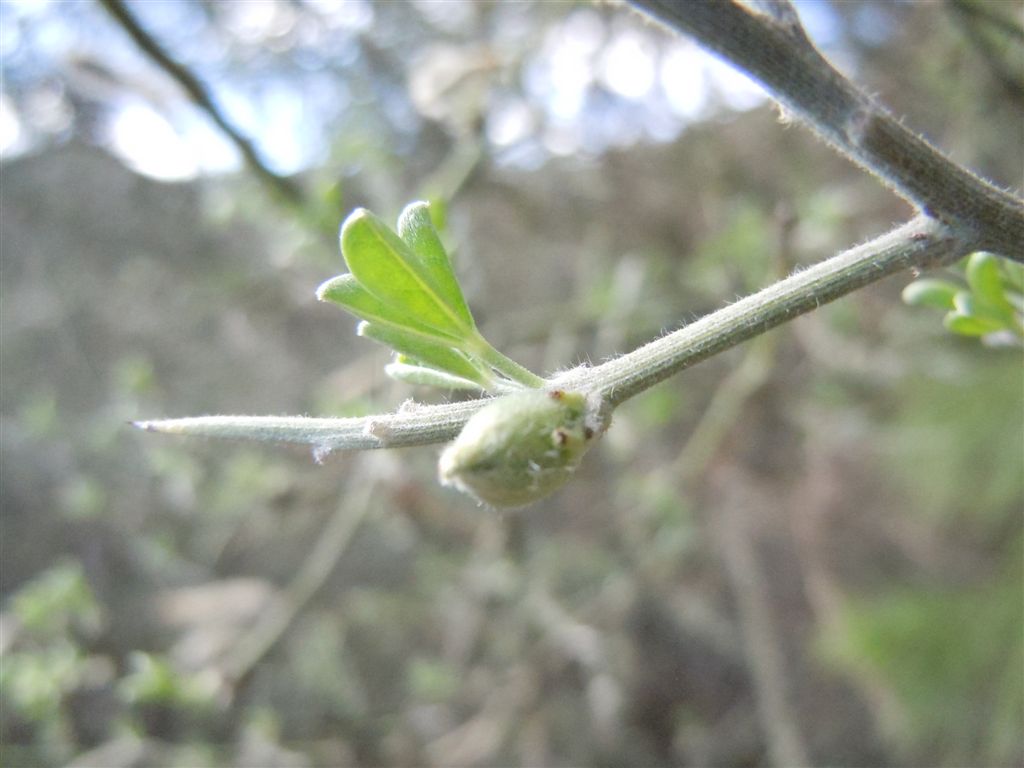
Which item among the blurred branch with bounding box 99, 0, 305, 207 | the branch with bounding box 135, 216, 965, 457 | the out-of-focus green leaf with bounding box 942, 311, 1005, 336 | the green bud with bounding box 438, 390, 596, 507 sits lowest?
the green bud with bounding box 438, 390, 596, 507

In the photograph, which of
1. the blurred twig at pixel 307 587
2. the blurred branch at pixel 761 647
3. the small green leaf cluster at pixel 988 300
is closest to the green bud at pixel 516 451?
the small green leaf cluster at pixel 988 300

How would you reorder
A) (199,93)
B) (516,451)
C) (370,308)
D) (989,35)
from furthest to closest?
(989,35) → (199,93) → (370,308) → (516,451)

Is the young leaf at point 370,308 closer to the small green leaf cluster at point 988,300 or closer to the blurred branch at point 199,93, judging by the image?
the small green leaf cluster at point 988,300

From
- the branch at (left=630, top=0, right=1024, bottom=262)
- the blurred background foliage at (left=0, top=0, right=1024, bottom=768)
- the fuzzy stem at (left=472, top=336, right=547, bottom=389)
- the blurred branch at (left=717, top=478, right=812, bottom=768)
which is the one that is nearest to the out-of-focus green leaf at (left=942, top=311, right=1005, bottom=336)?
the branch at (left=630, top=0, right=1024, bottom=262)

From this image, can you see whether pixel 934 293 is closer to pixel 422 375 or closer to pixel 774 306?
pixel 774 306

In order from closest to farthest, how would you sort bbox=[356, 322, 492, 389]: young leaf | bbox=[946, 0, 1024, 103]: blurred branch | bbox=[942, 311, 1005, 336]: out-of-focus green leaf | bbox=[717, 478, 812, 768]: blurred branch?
bbox=[356, 322, 492, 389]: young leaf
bbox=[942, 311, 1005, 336]: out-of-focus green leaf
bbox=[946, 0, 1024, 103]: blurred branch
bbox=[717, 478, 812, 768]: blurred branch

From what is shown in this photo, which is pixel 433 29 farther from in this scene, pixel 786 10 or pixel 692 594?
pixel 786 10

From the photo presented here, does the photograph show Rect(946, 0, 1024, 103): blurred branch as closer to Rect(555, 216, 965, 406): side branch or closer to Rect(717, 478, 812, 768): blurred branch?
Rect(555, 216, 965, 406): side branch

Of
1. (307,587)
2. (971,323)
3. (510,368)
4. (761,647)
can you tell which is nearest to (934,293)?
(971,323)
